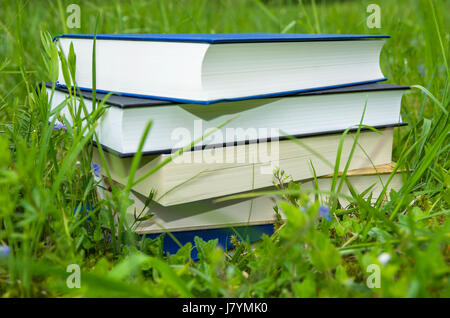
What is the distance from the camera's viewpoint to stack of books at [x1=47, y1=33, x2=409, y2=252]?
0.82 metres

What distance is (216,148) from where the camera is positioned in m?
0.85

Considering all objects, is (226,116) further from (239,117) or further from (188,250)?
(188,250)

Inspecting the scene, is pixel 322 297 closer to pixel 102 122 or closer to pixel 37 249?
pixel 37 249

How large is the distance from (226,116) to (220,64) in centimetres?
11

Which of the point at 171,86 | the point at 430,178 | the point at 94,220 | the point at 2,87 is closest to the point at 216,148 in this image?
the point at 171,86

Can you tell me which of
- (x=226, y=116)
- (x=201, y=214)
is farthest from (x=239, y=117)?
Result: (x=201, y=214)

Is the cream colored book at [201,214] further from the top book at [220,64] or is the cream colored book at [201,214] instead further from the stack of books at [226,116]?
the top book at [220,64]

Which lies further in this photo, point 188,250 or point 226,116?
point 226,116

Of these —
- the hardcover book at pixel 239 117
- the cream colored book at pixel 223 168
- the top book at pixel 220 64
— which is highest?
the top book at pixel 220 64

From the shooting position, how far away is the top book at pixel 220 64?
2.73 ft

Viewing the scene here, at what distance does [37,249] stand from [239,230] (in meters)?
0.42

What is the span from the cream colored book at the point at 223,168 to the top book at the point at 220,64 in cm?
11

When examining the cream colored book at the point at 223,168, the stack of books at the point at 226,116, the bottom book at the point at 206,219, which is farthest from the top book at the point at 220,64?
the bottom book at the point at 206,219

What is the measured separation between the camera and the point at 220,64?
2.77 ft
